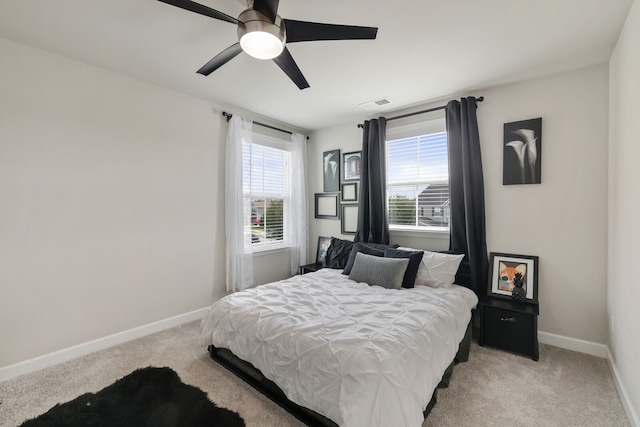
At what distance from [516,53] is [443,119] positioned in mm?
1061

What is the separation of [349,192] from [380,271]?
63.1 inches

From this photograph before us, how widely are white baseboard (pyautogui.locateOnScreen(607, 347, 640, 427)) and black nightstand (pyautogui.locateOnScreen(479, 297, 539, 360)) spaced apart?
0.47m

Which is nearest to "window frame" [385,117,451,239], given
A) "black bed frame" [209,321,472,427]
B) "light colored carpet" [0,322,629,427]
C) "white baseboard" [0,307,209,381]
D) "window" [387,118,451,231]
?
"window" [387,118,451,231]

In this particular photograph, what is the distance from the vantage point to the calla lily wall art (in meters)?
2.69

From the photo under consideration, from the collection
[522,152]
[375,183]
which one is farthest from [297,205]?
[522,152]

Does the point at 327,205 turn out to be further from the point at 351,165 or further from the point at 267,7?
the point at 267,7

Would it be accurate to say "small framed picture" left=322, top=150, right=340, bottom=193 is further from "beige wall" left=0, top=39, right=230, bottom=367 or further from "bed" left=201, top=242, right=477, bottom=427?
"bed" left=201, top=242, right=477, bottom=427

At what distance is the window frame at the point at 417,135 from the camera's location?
334 centimetres

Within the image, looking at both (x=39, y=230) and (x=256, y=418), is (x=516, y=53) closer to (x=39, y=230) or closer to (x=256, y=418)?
(x=256, y=418)

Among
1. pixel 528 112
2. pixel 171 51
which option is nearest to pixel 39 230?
pixel 171 51

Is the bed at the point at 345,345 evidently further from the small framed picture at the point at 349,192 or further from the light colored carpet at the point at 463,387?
the small framed picture at the point at 349,192

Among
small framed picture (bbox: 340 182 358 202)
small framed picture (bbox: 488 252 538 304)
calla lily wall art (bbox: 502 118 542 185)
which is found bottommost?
small framed picture (bbox: 488 252 538 304)

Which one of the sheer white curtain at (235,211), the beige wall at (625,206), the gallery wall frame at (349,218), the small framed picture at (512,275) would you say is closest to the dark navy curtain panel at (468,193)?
the small framed picture at (512,275)

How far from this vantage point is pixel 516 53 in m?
2.28
